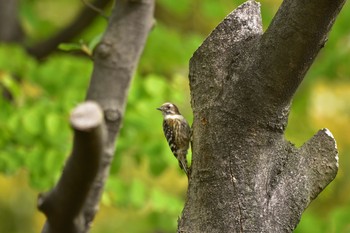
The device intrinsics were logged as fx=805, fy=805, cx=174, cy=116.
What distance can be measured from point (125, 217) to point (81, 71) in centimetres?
447

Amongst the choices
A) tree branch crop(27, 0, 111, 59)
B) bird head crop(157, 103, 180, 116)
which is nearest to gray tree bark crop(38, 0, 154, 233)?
bird head crop(157, 103, 180, 116)

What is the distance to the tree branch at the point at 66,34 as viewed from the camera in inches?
289

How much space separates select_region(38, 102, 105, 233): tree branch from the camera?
2.10 meters

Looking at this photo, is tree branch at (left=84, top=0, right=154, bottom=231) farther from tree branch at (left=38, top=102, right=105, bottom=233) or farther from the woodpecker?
tree branch at (left=38, top=102, right=105, bottom=233)

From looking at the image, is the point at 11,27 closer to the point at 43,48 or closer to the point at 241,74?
the point at 43,48

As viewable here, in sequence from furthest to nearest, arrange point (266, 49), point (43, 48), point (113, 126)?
point (43, 48), point (113, 126), point (266, 49)

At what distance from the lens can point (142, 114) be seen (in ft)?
18.5

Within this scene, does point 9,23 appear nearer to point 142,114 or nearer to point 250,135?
point 142,114

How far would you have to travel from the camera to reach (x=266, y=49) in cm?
254

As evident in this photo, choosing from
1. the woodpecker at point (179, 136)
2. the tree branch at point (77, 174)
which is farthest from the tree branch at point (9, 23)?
the tree branch at point (77, 174)

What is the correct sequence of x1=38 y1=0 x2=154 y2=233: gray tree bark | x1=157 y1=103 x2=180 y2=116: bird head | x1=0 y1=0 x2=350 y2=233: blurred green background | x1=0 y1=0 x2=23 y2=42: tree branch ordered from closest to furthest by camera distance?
x1=157 y1=103 x2=180 y2=116: bird head → x1=38 y1=0 x2=154 y2=233: gray tree bark → x1=0 y1=0 x2=350 y2=233: blurred green background → x1=0 y1=0 x2=23 y2=42: tree branch

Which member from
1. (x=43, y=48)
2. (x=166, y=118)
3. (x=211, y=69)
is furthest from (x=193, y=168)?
(x=43, y=48)

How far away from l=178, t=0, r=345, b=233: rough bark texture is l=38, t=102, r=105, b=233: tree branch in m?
0.42

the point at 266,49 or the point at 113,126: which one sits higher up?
the point at 113,126
